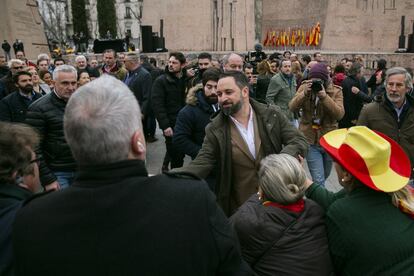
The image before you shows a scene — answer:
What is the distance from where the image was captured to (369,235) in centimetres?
222

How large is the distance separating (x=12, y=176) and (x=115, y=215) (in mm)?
878

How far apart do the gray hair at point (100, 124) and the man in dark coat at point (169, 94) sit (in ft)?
18.0

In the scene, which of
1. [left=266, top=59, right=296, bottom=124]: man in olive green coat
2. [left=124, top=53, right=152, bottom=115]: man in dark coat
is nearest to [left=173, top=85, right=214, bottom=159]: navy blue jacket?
[left=266, top=59, right=296, bottom=124]: man in olive green coat

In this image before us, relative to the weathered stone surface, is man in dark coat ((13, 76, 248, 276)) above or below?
below

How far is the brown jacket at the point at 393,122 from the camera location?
187 inches

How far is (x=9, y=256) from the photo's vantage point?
1.87m

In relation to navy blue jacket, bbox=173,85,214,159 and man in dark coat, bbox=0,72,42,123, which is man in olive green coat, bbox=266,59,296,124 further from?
man in dark coat, bbox=0,72,42,123

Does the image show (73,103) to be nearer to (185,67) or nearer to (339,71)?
(185,67)

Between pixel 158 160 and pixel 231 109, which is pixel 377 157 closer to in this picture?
pixel 231 109

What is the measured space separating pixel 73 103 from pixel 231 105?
2.20 meters

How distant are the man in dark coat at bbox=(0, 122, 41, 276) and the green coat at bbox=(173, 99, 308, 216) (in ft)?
4.73

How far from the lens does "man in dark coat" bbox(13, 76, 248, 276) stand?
5.10 ft

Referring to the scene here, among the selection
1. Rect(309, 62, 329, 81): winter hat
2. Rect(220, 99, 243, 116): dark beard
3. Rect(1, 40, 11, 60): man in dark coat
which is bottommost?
Rect(220, 99, 243, 116): dark beard

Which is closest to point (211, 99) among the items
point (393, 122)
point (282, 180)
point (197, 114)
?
point (197, 114)
